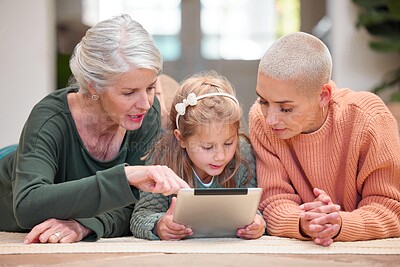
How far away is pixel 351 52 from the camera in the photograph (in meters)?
5.02

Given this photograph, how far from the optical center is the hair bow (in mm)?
1936

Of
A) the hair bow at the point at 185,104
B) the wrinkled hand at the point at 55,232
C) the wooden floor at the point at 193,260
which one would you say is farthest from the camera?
the hair bow at the point at 185,104

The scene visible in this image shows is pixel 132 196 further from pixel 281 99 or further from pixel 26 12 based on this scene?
pixel 26 12

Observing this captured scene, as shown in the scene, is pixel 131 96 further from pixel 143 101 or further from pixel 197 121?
pixel 197 121

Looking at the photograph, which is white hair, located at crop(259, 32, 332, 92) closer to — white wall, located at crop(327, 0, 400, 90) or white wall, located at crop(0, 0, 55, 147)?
white wall, located at crop(327, 0, 400, 90)

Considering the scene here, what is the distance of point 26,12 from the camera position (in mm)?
5074

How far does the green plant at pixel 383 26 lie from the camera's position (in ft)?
15.7

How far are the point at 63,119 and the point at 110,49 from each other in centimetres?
23

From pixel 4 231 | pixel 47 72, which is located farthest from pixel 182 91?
pixel 47 72

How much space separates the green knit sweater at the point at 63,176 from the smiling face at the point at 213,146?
19 cm

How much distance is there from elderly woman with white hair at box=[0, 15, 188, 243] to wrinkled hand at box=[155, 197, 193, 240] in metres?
0.11

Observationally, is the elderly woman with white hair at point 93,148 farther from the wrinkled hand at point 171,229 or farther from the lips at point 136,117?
the wrinkled hand at point 171,229

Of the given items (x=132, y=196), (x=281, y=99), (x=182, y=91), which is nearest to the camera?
(x=132, y=196)

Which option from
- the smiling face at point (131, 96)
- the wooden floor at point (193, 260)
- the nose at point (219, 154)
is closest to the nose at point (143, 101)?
the smiling face at point (131, 96)
